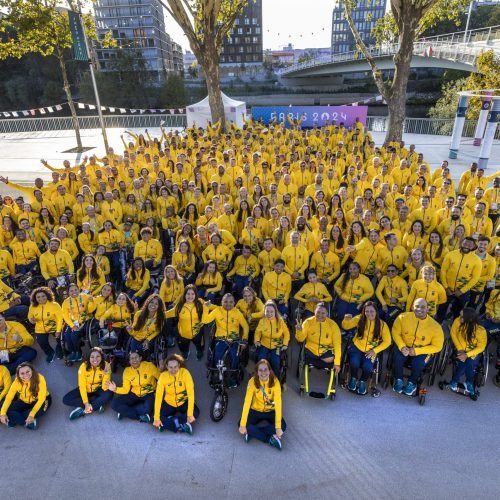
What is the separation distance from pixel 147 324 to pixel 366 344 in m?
2.65

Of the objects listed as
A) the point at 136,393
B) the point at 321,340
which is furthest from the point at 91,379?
the point at 321,340

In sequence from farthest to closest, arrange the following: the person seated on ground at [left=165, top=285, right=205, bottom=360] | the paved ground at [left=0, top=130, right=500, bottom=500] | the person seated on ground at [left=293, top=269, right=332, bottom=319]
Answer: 1. the person seated on ground at [left=293, top=269, right=332, bottom=319]
2. the person seated on ground at [left=165, top=285, right=205, bottom=360]
3. the paved ground at [left=0, top=130, right=500, bottom=500]

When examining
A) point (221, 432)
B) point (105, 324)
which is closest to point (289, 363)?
point (221, 432)

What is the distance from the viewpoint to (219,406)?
4207mm

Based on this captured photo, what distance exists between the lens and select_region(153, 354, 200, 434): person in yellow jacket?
155 inches

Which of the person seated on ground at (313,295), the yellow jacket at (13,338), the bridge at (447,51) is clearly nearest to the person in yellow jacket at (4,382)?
the yellow jacket at (13,338)

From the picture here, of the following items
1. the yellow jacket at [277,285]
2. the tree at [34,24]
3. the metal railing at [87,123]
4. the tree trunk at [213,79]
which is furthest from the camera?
the metal railing at [87,123]

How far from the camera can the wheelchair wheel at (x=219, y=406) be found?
414 cm

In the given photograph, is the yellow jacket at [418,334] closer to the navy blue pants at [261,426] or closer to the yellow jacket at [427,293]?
the yellow jacket at [427,293]

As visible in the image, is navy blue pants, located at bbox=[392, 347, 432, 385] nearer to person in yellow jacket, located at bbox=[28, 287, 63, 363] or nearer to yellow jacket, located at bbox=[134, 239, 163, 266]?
yellow jacket, located at bbox=[134, 239, 163, 266]

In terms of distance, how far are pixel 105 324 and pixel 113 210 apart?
316cm

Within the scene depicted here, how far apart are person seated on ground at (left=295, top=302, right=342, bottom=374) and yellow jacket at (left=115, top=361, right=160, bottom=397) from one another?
1.78 m

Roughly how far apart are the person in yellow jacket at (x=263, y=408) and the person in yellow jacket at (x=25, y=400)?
88.1 inches

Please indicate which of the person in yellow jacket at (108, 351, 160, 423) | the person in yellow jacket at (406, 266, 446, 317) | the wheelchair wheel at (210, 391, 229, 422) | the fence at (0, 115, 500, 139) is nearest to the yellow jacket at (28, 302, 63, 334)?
the person in yellow jacket at (108, 351, 160, 423)
